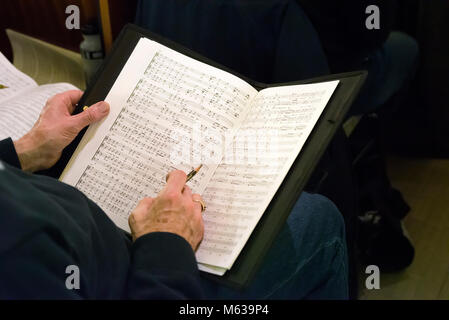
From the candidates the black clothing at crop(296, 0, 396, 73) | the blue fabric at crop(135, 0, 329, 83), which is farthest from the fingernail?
the black clothing at crop(296, 0, 396, 73)

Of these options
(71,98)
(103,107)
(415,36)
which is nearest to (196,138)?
(103,107)

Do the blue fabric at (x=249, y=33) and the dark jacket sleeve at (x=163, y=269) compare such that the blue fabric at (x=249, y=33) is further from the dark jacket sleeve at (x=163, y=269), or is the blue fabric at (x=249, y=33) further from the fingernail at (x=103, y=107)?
the dark jacket sleeve at (x=163, y=269)

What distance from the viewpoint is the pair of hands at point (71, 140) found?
0.80 metres

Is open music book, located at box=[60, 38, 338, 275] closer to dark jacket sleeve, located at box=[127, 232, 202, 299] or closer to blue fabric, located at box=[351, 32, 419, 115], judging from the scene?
dark jacket sleeve, located at box=[127, 232, 202, 299]

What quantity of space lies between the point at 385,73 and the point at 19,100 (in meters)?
0.95

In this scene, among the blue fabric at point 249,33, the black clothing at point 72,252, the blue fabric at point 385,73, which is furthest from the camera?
the blue fabric at point 385,73

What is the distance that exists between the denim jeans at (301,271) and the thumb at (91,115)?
35cm

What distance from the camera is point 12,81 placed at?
1.30m

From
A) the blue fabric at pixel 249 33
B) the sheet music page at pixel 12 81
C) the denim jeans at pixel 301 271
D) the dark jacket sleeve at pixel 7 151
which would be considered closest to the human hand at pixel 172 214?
the denim jeans at pixel 301 271

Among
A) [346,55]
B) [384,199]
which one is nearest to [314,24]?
[346,55]

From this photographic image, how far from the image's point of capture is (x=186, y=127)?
907 mm

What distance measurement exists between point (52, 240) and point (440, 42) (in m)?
1.39

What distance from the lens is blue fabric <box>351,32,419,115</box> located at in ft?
4.57
